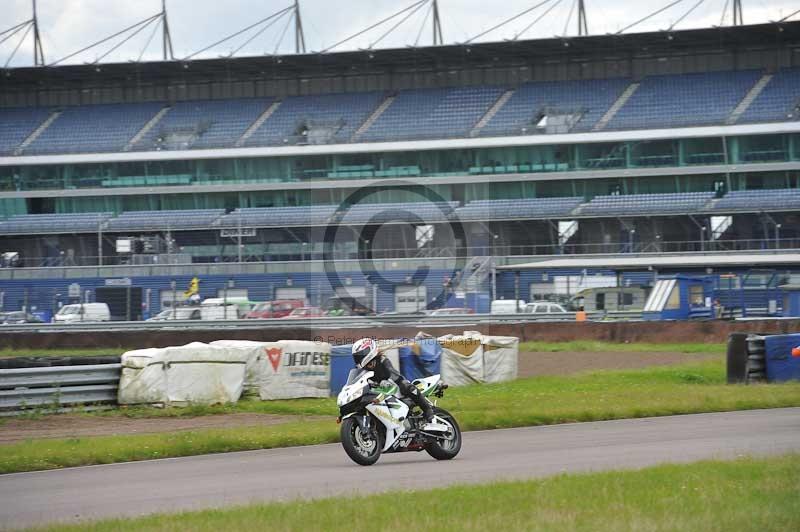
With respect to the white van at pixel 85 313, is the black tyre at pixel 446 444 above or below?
below

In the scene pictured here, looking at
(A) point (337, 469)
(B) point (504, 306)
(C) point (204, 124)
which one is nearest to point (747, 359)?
(A) point (337, 469)

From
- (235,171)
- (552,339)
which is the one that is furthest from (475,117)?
(552,339)

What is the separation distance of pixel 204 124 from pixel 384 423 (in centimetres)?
5723

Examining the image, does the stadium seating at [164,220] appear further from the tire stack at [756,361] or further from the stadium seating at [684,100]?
the tire stack at [756,361]

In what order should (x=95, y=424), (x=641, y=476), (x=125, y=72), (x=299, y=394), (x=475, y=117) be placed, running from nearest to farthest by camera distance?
(x=641, y=476) < (x=95, y=424) < (x=299, y=394) < (x=475, y=117) < (x=125, y=72)

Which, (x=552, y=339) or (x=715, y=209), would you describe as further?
(x=715, y=209)

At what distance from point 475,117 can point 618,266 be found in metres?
16.7

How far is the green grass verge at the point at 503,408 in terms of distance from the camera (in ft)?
46.5

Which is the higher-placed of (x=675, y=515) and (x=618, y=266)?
(x=618, y=266)

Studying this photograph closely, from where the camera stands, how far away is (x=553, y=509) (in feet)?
28.0

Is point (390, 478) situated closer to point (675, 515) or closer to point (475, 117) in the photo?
point (675, 515)

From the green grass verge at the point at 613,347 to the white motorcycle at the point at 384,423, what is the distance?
20.7m

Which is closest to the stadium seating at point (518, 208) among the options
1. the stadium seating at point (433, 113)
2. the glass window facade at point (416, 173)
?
the glass window facade at point (416, 173)

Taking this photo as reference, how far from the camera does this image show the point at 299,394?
21281 millimetres
